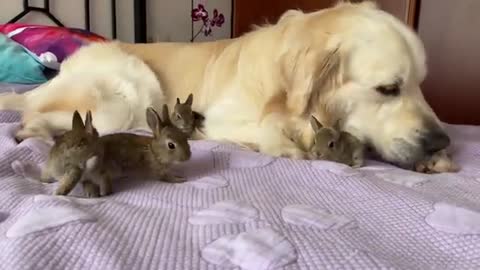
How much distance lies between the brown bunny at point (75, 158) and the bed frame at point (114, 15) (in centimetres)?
227

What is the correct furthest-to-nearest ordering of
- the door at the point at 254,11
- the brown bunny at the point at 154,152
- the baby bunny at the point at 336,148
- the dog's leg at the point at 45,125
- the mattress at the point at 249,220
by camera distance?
the door at the point at 254,11 → the dog's leg at the point at 45,125 → the baby bunny at the point at 336,148 → the brown bunny at the point at 154,152 → the mattress at the point at 249,220

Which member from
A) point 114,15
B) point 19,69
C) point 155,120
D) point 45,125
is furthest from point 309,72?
point 114,15

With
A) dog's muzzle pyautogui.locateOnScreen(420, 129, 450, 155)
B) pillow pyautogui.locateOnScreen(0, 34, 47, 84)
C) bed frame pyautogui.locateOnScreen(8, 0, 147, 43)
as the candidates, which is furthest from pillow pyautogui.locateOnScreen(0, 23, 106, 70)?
dog's muzzle pyautogui.locateOnScreen(420, 129, 450, 155)

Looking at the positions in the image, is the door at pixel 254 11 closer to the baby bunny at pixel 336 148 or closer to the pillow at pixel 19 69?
the pillow at pixel 19 69

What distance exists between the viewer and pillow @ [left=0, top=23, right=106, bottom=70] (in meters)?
2.44

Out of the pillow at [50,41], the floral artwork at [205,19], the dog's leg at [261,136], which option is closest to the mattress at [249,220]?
the dog's leg at [261,136]

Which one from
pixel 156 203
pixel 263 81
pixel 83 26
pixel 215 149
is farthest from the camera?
pixel 83 26

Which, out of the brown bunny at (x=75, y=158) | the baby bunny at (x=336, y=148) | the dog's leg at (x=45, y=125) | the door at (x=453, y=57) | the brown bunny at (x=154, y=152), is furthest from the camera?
the door at (x=453, y=57)

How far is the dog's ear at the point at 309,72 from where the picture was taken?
143 centimetres

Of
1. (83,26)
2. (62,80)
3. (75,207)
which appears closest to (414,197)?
(75,207)

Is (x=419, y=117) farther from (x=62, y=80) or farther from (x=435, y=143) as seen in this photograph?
(x=62, y=80)

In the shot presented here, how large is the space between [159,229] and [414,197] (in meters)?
0.38

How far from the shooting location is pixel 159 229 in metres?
0.75

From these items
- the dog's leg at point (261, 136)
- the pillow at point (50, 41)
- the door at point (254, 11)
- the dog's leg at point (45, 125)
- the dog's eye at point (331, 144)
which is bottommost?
the dog's leg at point (261, 136)
